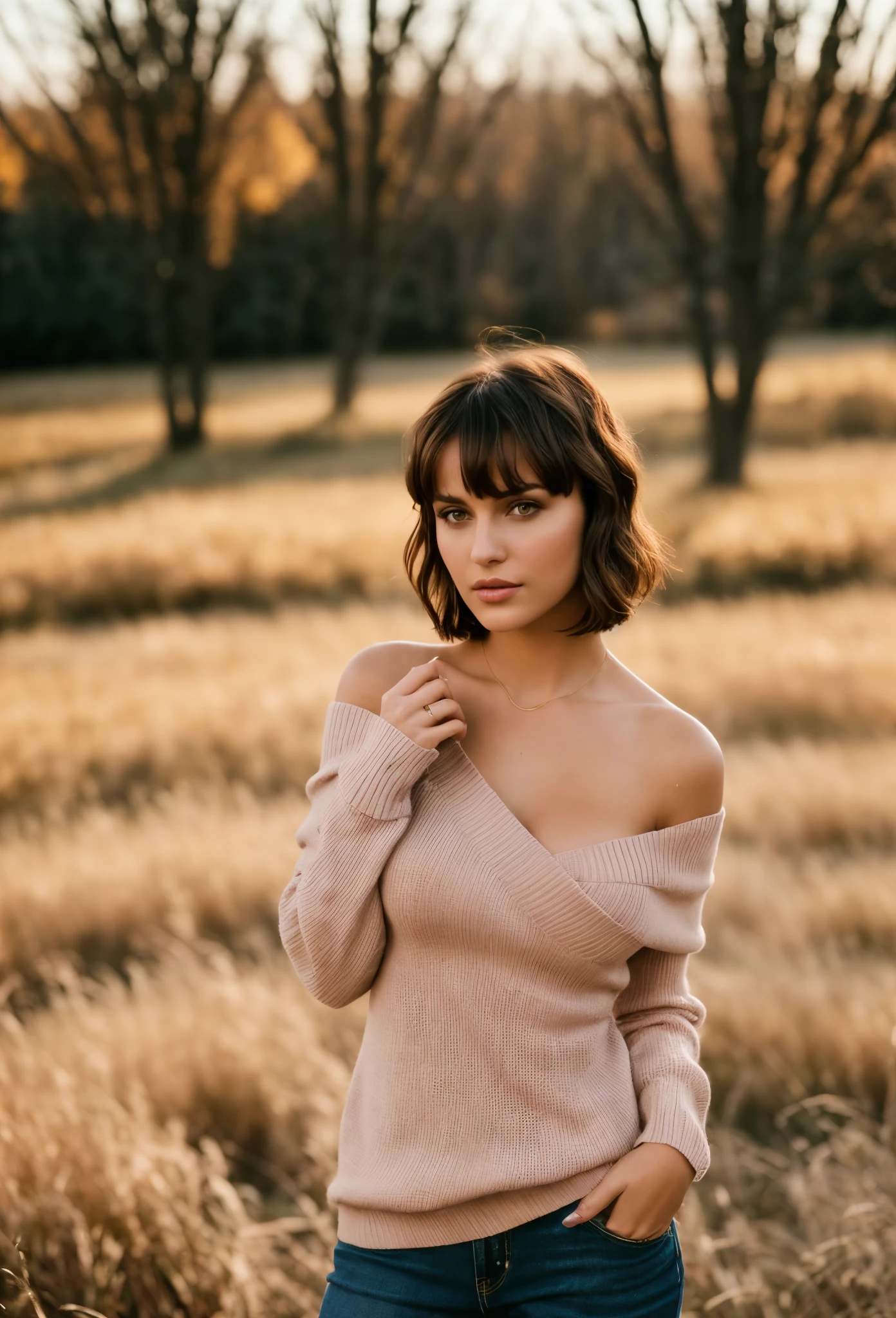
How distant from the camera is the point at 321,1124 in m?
2.91

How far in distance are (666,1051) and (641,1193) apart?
22cm

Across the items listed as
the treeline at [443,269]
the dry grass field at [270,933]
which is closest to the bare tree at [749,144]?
the dry grass field at [270,933]

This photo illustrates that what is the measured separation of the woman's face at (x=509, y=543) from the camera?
1.67 metres

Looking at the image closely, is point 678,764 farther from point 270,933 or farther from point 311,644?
point 311,644

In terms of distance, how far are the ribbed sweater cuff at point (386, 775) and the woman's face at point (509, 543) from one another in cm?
20

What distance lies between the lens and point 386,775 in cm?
161

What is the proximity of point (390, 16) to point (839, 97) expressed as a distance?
672cm

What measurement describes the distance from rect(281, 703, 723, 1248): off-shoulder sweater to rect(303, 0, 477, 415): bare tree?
16.0 metres

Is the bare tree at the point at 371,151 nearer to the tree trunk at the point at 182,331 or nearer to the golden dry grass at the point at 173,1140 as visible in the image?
the tree trunk at the point at 182,331

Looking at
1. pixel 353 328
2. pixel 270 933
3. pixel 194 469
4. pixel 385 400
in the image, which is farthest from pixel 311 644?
pixel 385 400

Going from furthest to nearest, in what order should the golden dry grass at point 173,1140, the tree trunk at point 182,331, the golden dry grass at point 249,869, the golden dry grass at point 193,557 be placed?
the tree trunk at point 182,331 → the golden dry grass at point 193,557 → the golden dry grass at point 249,869 → the golden dry grass at point 173,1140

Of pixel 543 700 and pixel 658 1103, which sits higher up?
pixel 543 700

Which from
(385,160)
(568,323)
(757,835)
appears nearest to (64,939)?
(757,835)

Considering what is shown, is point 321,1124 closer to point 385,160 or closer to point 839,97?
point 839,97
